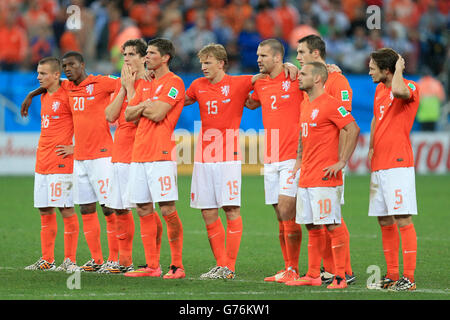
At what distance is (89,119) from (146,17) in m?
13.4

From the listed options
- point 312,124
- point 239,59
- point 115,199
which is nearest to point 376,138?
point 312,124

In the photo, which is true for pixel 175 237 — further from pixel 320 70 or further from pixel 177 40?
pixel 177 40

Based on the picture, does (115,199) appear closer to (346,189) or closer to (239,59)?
(346,189)

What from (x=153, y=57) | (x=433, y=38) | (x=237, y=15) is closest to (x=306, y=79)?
(x=153, y=57)

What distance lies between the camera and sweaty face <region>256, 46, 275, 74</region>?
8.77 meters

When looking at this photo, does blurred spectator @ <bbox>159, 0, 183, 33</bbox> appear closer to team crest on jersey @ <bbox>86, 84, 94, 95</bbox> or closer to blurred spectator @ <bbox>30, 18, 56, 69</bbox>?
blurred spectator @ <bbox>30, 18, 56, 69</bbox>

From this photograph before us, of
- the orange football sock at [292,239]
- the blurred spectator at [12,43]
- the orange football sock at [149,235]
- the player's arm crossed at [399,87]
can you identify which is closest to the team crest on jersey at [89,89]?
the orange football sock at [149,235]

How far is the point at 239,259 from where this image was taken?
10.3 m

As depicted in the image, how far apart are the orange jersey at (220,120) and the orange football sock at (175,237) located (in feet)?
2.42

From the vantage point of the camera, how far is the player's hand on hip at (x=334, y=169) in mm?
7867

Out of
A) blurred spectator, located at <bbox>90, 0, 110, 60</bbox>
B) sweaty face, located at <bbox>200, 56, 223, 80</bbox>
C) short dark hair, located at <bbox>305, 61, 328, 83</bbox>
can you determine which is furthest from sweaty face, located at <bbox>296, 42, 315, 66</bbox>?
blurred spectator, located at <bbox>90, 0, 110, 60</bbox>

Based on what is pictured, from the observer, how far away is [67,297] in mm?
7355

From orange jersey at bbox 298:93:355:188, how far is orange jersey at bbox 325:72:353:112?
1.50 ft
